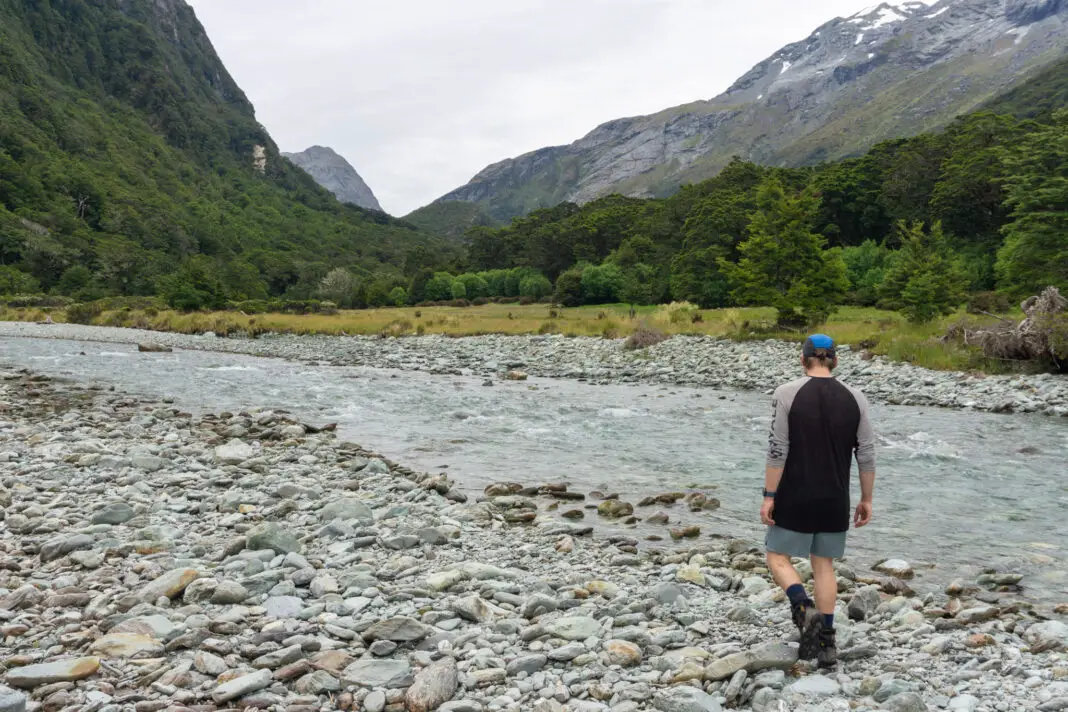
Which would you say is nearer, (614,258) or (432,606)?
(432,606)

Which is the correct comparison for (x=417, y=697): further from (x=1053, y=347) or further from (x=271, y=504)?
(x=1053, y=347)

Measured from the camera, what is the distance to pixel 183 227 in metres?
145

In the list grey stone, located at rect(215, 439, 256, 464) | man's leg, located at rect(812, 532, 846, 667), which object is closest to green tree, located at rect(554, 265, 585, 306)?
grey stone, located at rect(215, 439, 256, 464)

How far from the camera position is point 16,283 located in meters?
89.1

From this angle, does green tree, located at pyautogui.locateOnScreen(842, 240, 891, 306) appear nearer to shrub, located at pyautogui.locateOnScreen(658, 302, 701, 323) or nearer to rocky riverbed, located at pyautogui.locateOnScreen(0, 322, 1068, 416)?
shrub, located at pyautogui.locateOnScreen(658, 302, 701, 323)

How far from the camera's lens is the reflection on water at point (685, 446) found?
8.43 m

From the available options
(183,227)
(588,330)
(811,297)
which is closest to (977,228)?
(811,297)

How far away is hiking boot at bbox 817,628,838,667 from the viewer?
4684 millimetres

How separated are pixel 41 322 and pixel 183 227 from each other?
91207 millimetres

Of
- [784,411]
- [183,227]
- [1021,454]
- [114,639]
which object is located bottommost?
[1021,454]

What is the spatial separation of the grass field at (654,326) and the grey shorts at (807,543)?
2143 centimetres

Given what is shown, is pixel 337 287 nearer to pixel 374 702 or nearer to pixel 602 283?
pixel 602 283

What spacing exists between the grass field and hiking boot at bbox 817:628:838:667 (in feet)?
71.3

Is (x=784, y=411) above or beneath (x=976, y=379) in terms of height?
above
